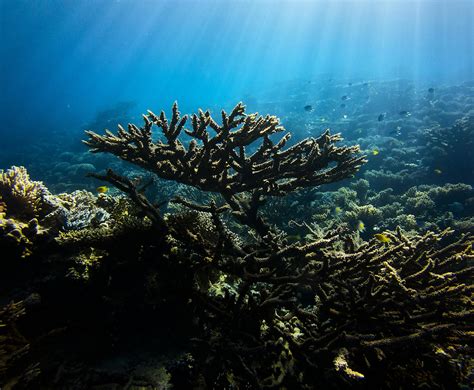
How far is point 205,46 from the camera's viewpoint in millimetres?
120938

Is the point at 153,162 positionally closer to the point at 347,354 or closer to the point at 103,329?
the point at 103,329

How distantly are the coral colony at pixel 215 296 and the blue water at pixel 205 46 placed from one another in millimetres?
43958

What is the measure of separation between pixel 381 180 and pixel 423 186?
6.10ft

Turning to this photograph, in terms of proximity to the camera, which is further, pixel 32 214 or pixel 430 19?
pixel 430 19

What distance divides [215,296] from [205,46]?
448 feet

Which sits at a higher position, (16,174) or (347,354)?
(16,174)

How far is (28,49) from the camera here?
89500mm

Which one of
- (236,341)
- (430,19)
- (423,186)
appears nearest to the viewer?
(236,341)

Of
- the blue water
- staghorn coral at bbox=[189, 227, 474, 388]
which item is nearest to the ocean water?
staghorn coral at bbox=[189, 227, 474, 388]

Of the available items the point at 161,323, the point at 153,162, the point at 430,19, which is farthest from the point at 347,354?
the point at 430,19

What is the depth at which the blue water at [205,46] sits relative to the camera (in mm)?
66250

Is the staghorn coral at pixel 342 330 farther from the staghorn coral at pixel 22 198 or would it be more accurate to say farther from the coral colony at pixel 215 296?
the staghorn coral at pixel 22 198

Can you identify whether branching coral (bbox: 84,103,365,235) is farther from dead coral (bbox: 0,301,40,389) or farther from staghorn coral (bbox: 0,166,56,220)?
dead coral (bbox: 0,301,40,389)

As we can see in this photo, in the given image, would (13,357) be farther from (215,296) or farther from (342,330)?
(342,330)
